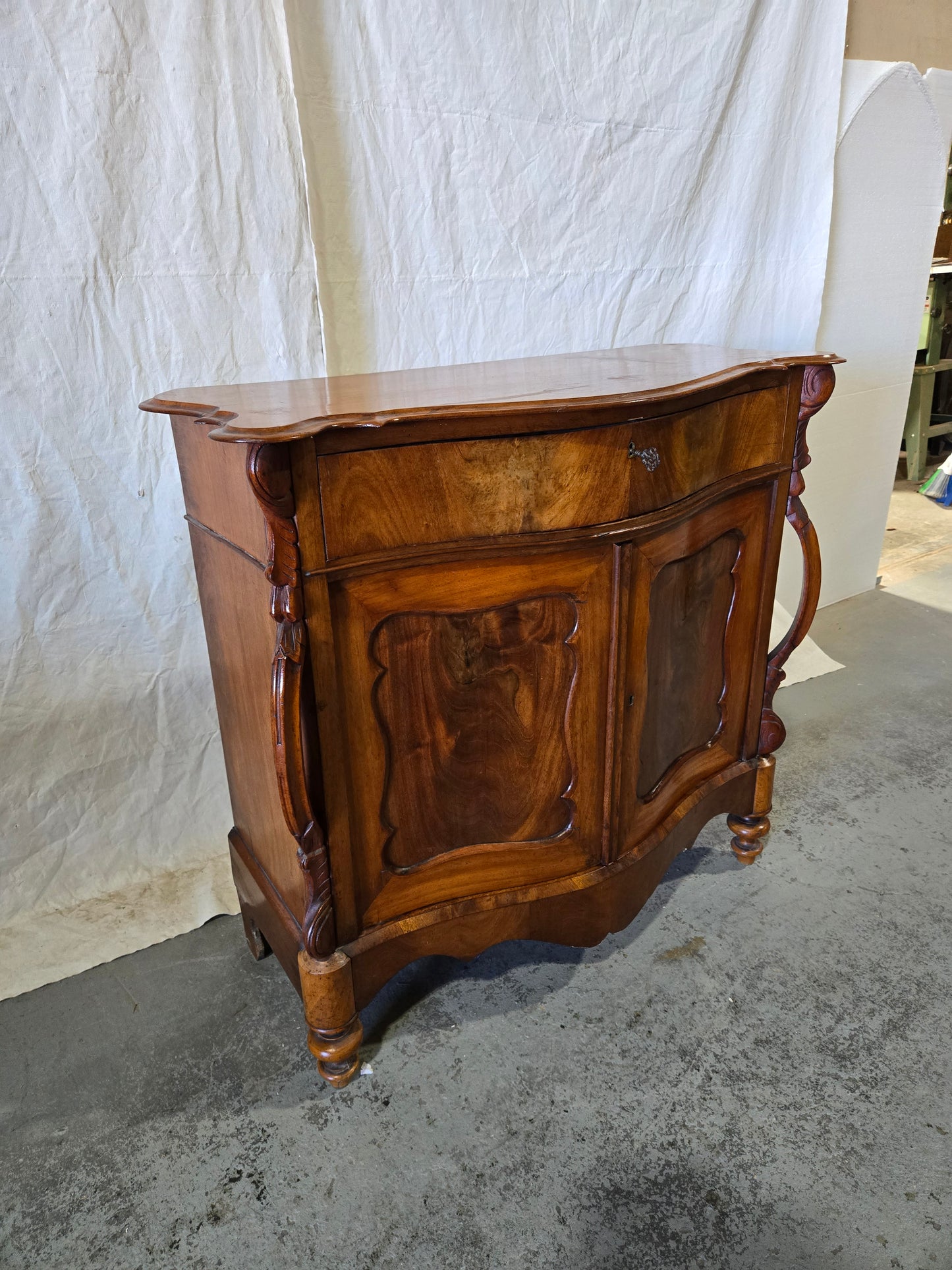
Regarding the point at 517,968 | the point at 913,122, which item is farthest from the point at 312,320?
the point at 913,122

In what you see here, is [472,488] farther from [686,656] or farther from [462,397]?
[686,656]

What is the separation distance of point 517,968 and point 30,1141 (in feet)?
2.47

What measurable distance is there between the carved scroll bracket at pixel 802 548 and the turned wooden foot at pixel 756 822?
0.04 metres

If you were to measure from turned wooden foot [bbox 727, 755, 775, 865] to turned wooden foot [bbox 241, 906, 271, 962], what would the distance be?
92 cm

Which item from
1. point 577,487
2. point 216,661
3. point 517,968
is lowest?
point 517,968

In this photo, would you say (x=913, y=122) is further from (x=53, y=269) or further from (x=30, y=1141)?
(x=30, y=1141)

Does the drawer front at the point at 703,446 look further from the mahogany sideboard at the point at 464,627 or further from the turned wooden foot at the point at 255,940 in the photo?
the turned wooden foot at the point at 255,940

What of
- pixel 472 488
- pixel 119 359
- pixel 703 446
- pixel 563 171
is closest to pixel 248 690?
pixel 472 488

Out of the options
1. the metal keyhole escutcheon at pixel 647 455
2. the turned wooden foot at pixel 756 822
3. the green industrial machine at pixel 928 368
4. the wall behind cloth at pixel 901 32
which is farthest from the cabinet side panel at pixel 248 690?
the green industrial machine at pixel 928 368

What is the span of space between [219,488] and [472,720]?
451mm

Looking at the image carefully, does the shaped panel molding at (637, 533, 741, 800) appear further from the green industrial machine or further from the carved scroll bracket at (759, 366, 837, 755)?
the green industrial machine

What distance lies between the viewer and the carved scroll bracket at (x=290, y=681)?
92 cm

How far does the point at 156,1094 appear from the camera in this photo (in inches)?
49.1

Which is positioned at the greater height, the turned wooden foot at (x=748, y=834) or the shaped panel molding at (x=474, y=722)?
the shaped panel molding at (x=474, y=722)
